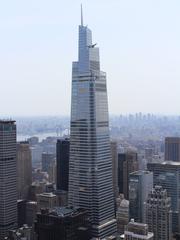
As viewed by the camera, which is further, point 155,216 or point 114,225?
point 114,225

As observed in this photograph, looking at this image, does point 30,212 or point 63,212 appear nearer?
point 63,212

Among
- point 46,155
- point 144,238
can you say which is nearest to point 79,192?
point 144,238

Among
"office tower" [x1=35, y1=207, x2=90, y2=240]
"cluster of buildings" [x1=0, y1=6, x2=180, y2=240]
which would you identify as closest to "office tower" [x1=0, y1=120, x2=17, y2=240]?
"cluster of buildings" [x1=0, y1=6, x2=180, y2=240]

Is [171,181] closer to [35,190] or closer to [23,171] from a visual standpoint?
[35,190]

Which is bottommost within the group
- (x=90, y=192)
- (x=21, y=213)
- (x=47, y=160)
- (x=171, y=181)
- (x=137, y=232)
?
(x=21, y=213)

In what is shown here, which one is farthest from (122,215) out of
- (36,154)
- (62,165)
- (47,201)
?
(36,154)

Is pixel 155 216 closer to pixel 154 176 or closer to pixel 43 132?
pixel 154 176

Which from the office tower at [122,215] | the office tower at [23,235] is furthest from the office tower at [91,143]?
the office tower at [23,235]
